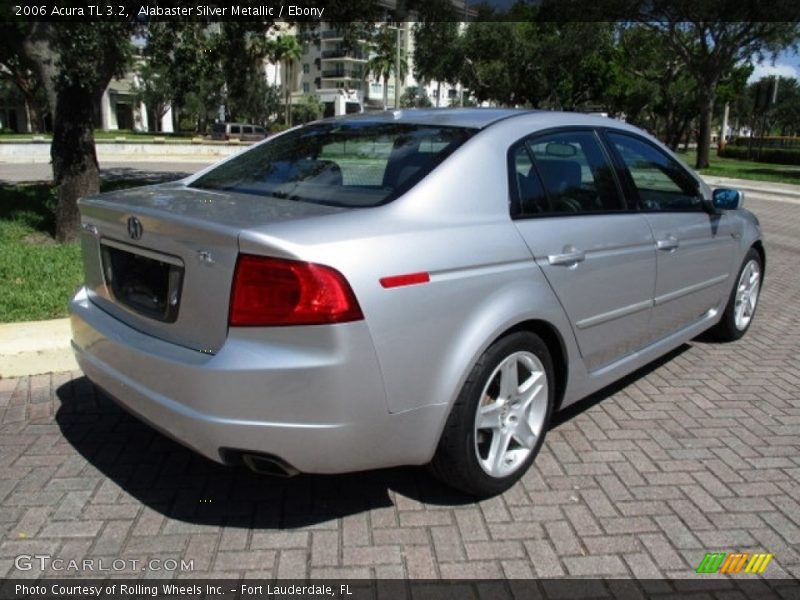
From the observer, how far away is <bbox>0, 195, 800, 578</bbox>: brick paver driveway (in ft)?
8.61

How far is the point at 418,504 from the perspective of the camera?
9.86 feet

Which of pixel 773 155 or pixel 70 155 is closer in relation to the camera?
pixel 70 155

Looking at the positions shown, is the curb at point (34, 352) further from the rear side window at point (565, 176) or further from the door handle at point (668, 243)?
the door handle at point (668, 243)

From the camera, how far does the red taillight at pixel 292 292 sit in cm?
230

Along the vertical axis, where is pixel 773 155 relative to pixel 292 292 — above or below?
above

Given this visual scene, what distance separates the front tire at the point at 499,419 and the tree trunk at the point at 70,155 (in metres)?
6.75

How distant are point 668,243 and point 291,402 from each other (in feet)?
8.17

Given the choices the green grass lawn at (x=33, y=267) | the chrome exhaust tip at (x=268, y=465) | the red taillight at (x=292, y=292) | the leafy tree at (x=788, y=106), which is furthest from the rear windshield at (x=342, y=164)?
the leafy tree at (x=788, y=106)

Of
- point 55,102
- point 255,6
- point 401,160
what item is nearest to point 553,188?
point 401,160

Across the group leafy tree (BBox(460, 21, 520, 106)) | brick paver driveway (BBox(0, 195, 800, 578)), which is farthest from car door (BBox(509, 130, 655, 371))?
leafy tree (BBox(460, 21, 520, 106))

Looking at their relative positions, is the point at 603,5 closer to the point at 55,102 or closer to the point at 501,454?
the point at 55,102

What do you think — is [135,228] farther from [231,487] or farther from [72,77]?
[72,77]

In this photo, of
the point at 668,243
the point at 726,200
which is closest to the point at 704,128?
the point at 726,200

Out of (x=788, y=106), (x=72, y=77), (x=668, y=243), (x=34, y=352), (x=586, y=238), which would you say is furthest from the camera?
(x=788, y=106)
